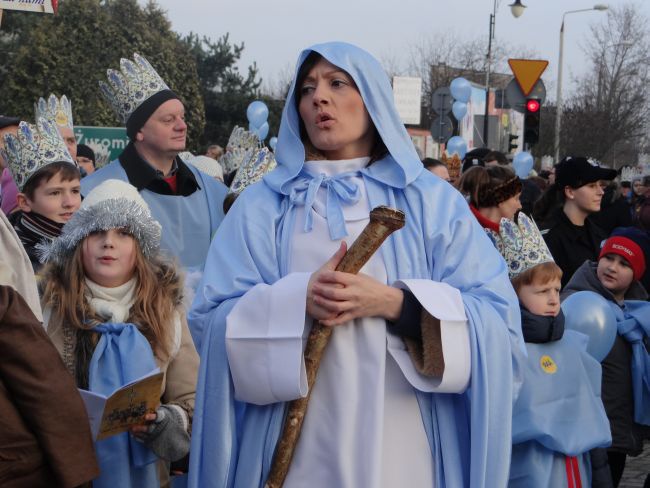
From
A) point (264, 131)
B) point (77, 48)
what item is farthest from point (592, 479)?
point (77, 48)

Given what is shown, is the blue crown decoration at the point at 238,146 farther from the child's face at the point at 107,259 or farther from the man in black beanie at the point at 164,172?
the child's face at the point at 107,259

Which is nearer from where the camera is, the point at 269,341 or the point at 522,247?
the point at 269,341

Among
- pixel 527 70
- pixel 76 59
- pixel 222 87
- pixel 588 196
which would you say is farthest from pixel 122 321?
pixel 222 87

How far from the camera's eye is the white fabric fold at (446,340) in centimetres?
301

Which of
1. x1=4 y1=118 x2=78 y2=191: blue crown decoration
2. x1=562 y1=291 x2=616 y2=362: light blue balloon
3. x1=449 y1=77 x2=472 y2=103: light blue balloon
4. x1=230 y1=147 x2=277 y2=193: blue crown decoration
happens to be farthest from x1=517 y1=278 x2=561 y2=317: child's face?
x1=449 y1=77 x2=472 y2=103: light blue balloon

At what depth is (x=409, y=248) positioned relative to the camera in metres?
3.22

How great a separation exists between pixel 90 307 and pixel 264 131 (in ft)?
50.6

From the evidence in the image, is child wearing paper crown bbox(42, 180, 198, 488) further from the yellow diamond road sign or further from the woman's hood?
the yellow diamond road sign

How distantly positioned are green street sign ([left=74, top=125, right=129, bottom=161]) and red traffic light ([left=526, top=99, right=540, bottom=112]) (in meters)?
6.58

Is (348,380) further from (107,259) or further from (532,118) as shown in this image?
(532,118)

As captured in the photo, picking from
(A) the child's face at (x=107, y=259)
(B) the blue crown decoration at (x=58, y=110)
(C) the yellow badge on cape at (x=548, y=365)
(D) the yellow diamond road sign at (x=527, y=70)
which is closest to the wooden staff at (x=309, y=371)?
(A) the child's face at (x=107, y=259)

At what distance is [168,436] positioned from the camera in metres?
3.98

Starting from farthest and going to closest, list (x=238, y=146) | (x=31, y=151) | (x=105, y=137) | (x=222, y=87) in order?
(x=222, y=87), (x=105, y=137), (x=238, y=146), (x=31, y=151)

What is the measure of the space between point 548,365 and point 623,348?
1149mm
